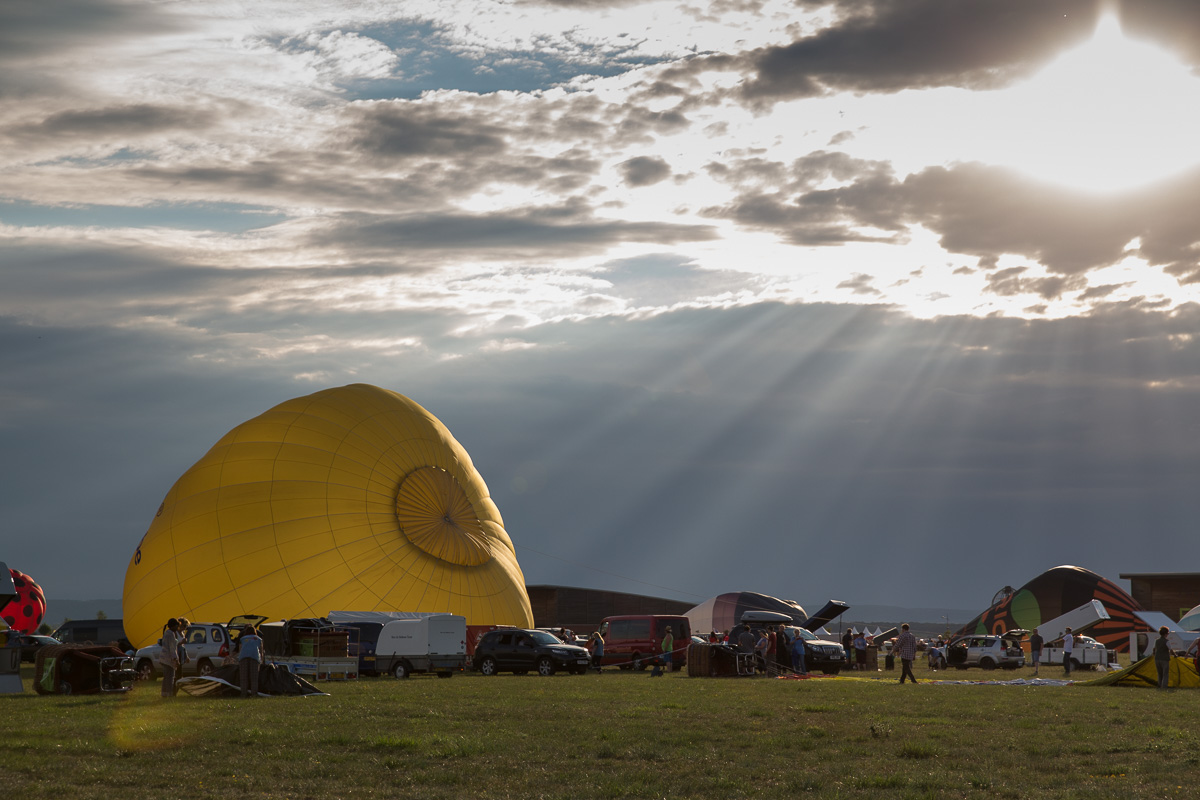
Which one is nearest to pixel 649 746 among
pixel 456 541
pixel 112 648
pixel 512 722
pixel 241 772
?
pixel 512 722

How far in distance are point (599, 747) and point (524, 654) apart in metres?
22.4

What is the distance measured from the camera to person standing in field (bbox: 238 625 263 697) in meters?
23.4

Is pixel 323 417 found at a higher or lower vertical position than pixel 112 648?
higher

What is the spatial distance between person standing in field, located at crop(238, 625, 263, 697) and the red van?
19847 mm

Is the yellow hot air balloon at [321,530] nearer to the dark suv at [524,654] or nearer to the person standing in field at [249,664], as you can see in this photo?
the dark suv at [524,654]

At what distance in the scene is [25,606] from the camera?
185 feet

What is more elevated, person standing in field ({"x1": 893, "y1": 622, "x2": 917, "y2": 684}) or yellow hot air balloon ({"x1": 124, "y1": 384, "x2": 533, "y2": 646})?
yellow hot air balloon ({"x1": 124, "y1": 384, "x2": 533, "y2": 646})

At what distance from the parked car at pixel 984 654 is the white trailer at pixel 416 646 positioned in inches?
877

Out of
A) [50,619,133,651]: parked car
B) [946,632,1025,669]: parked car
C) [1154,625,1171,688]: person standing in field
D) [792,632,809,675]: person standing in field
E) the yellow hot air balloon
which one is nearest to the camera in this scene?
[1154,625,1171,688]: person standing in field

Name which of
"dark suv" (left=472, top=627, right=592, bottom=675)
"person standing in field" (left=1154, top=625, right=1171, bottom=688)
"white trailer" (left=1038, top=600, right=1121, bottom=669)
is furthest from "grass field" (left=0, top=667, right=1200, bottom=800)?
"white trailer" (left=1038, top=600, right=1121, bottom=669)

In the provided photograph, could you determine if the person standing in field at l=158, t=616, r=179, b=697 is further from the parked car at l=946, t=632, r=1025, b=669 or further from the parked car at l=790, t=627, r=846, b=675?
the parked car at l=946, t=632, r=1025, b=669

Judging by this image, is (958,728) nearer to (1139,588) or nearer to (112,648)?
(112,648)

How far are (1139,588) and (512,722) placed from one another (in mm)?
80268

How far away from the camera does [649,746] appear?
15.0 meters
